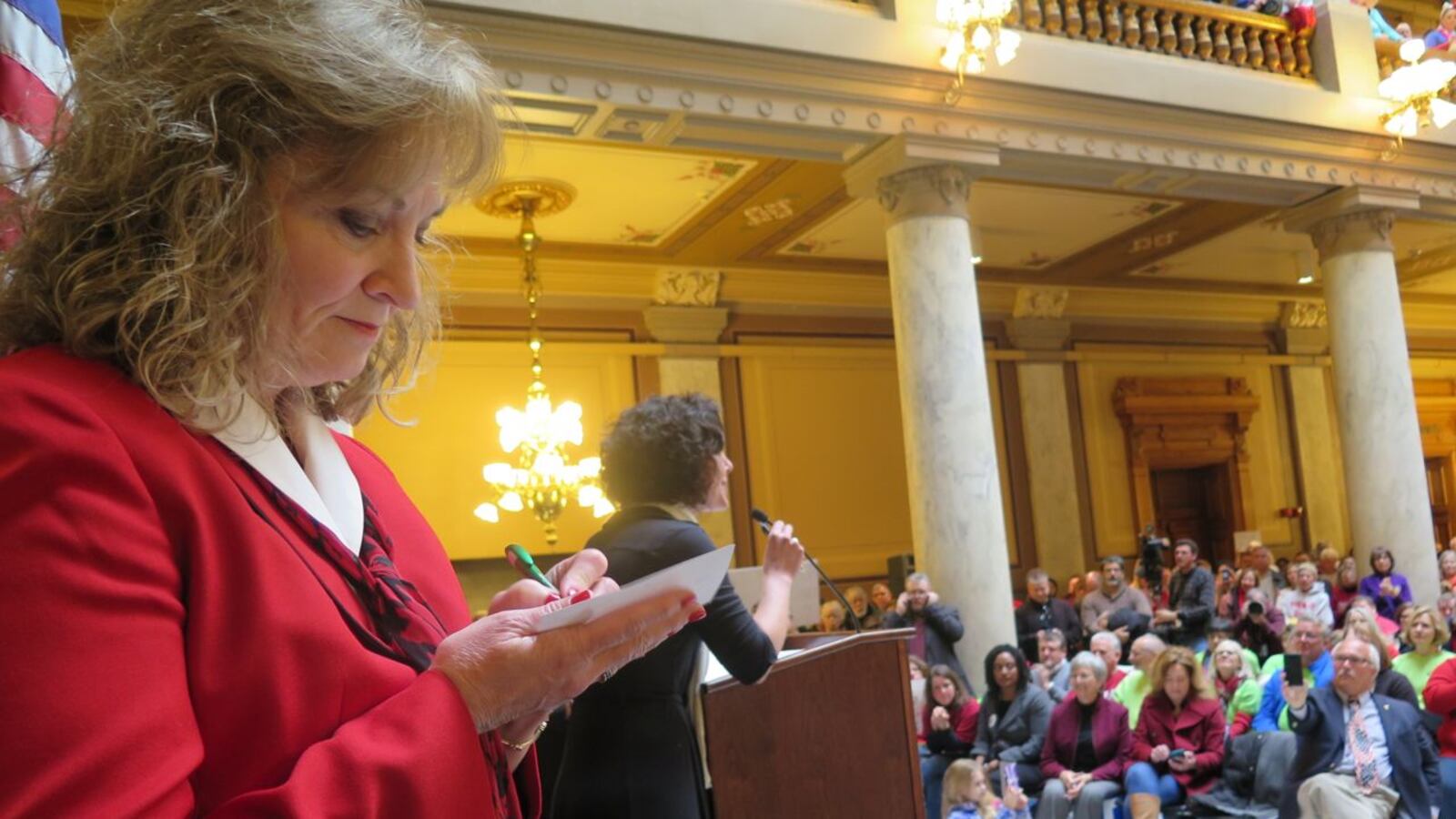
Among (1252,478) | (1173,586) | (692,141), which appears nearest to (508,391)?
(692,141)

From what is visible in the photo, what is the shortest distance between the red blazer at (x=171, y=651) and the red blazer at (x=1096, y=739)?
582 cm

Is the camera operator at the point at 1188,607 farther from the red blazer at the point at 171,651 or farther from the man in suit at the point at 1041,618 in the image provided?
the red blazer at the point at 171,651

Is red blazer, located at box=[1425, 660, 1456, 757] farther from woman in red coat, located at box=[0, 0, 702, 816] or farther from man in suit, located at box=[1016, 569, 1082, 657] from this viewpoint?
woman in red coat, located at box=[0, 0, 702, 816]

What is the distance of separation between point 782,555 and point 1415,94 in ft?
28.9

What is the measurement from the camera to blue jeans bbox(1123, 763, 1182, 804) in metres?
5.96

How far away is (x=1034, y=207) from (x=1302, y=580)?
4088 mm

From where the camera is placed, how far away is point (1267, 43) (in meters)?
9.59

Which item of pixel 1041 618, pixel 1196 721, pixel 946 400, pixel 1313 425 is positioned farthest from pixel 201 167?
pixel 1313 425

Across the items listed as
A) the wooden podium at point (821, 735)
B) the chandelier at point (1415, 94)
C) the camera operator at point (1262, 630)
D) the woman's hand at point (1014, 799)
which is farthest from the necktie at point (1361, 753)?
the chandelier at point (1415, 94)

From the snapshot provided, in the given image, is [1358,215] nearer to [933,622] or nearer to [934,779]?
[933,622]

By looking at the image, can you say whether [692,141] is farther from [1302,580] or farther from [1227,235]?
[1227,235]

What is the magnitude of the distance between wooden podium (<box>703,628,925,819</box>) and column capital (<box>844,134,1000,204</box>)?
5.24 m

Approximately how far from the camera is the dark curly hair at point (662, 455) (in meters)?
2.79

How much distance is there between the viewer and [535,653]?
98cm
